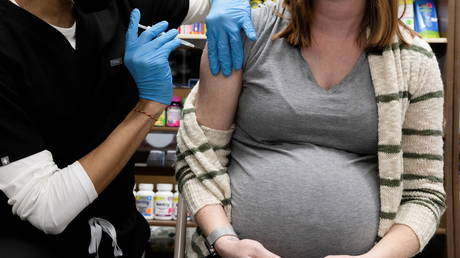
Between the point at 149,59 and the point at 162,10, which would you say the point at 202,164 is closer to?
the point at 149,59

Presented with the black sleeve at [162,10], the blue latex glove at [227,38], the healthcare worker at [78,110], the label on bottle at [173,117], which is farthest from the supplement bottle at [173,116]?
the blue latex glove at [227,38]

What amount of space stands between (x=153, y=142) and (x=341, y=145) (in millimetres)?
2141

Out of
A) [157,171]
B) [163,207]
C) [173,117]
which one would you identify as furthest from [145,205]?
[173,117]

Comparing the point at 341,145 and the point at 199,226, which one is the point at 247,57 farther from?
the point at 199,226

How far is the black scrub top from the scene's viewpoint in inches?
44.3

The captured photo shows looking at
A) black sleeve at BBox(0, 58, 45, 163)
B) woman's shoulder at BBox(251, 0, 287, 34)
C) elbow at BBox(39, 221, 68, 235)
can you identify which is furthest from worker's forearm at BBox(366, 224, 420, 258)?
black sleeve at BBox(0, 58, 45, 163)

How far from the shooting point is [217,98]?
48.4 inches

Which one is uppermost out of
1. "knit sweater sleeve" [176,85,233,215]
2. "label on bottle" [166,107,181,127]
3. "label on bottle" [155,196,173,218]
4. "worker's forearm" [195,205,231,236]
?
"knit sweater sleeve" [176,85,233,215]

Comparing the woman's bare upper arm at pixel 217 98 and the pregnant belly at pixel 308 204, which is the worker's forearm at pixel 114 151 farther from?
the pregnant belly at pixel 308 204

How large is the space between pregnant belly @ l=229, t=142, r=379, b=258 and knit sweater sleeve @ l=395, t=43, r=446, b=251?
11 centimetres

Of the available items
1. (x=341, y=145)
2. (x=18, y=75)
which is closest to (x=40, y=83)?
(x=18, y=75)

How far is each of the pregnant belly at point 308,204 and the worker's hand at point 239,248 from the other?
61 millimetres

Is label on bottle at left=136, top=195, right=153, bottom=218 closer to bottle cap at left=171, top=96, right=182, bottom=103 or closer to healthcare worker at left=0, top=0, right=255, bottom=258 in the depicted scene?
bottle cap at left=171, top=96, right=182, bottom=103

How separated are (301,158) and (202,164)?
0.87 ft
